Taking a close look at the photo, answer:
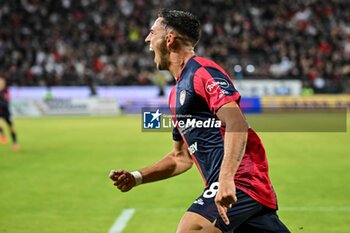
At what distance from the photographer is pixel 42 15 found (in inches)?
1540

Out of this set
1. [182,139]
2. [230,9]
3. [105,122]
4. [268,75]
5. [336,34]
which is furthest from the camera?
[230,9]

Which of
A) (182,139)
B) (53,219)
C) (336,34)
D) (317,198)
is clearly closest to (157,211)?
(53,219)

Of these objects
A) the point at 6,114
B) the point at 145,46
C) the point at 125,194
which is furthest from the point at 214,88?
the point at 145,46

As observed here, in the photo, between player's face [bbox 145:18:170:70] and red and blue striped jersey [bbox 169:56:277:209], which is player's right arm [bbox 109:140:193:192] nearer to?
red and blue striped jersey [bbox 169:56:277:209]

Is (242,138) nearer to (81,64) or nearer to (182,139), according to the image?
(182,139)

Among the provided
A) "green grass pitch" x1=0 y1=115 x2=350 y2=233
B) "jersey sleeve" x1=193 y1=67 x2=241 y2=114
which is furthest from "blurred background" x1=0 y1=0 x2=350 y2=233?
"jersey sleeve" x1=193 y1=67 x2=241 y2=114

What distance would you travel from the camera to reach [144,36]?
37.6 metres

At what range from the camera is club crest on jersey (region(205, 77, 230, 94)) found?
4172mm

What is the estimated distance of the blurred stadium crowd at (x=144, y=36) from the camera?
34938 mm

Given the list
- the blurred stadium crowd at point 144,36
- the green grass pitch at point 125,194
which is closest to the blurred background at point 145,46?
the blurred stadium crowd at point 144,36

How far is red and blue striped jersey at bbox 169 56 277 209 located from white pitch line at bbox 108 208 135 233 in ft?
13.4

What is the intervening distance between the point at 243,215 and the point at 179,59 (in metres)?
1.20

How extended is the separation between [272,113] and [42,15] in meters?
16.8

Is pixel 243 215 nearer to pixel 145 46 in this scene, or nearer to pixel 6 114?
pixel 6 114
